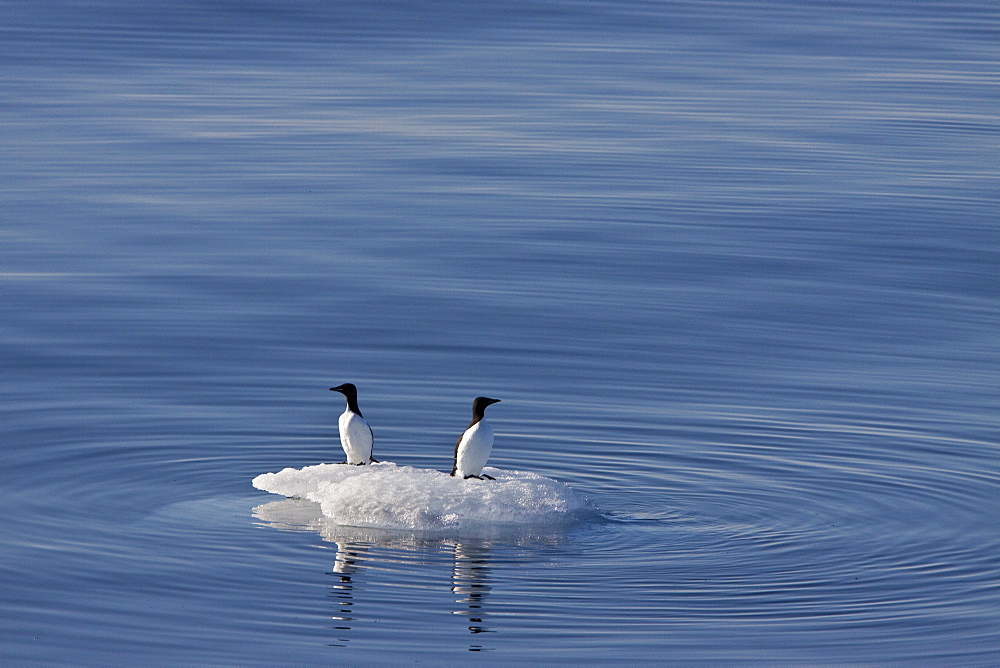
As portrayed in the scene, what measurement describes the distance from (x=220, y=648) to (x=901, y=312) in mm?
13162

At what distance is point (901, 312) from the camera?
70.4 ft

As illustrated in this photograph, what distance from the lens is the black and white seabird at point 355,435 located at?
14.7 m

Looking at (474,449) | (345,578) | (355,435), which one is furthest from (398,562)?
(355,435)

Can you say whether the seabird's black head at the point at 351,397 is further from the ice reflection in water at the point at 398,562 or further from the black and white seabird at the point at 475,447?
the black and white seabird at the point at 475,447

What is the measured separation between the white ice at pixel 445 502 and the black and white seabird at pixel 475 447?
274mm

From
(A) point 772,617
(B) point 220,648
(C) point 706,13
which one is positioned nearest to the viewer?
(B) point 220,648

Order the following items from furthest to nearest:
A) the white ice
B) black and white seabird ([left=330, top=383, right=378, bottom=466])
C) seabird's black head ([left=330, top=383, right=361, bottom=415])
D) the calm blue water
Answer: seabird's black head ([left=330, top=383, right=361, bottom=415])
black and white seabird ([left=330, top=383, right=378, bottom=466])
the white ice
the calm blue water

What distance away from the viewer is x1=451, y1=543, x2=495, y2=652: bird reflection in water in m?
11.3

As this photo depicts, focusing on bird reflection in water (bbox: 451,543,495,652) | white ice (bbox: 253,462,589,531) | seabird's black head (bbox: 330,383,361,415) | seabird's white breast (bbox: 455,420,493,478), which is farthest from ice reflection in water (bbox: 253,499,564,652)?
seabird's black head (bbox: 330,383,361,415)

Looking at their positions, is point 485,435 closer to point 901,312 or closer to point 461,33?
point 901,312

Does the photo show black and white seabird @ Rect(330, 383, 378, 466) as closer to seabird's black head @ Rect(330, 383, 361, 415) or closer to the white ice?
seabird's black head @ Rect(330, 383, 361, 415)

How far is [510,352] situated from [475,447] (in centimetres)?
587

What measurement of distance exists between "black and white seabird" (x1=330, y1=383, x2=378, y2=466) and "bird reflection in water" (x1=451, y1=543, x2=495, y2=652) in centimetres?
212

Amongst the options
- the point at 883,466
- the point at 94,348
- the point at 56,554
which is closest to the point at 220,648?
the point at 56,554
